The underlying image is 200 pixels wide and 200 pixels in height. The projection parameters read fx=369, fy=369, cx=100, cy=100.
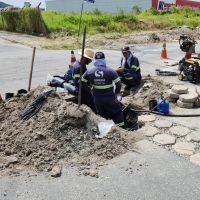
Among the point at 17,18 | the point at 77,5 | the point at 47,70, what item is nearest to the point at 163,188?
the point at 47,70

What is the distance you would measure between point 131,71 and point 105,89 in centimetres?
284

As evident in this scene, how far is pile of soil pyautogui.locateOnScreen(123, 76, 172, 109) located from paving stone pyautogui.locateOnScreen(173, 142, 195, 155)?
2.38 meters

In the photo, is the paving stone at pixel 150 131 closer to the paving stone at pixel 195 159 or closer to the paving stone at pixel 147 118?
the paving stone at pixel 147 118

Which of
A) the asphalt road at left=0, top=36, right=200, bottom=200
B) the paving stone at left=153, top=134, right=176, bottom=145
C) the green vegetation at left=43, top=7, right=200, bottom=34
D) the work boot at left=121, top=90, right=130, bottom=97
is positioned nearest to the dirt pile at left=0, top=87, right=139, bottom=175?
the asphalt road at left=0, top=36, right=200, bottom=200

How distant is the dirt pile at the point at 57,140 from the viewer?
6.09 metres

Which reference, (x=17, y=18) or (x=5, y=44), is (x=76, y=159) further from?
(x=17, y=18)

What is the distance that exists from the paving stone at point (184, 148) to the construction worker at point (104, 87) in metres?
1.40

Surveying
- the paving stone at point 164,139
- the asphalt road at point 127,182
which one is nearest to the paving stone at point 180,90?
the paving stone at point 164,139

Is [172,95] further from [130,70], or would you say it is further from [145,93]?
[130,70]

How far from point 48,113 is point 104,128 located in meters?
1.09

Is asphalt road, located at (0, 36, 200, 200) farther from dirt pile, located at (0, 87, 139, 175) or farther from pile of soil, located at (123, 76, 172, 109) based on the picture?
pile of soil, located at (123, 76, 172, 109)

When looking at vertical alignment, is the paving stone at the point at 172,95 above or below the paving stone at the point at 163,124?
above

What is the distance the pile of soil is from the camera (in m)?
9.18

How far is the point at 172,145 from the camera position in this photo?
6.73m
